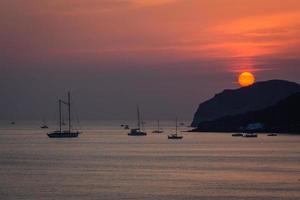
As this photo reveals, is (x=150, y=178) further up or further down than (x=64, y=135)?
further down

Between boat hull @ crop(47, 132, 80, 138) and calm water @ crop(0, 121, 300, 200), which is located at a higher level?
boat hull @ crop(47, 132, 80, 138)

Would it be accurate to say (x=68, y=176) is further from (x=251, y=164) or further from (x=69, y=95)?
(x=69, y=95)

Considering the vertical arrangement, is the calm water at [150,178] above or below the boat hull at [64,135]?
below

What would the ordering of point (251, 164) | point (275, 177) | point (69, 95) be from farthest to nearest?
point (69, 95) → point (251, 164) → point (275, 177)

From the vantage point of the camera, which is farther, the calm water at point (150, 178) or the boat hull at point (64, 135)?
the boat hull at point (64, 135)

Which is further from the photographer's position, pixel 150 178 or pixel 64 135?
pixel 64 135

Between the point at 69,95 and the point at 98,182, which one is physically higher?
the point at 69,95

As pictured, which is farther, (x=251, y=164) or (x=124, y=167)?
(x=251, y=164)

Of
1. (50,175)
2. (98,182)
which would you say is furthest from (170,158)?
(98,182)

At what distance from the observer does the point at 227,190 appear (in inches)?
2462

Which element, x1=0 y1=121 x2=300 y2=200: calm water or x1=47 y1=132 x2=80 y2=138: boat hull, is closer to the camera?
x1=0 y1=121 x2=300 y2=200: calm water

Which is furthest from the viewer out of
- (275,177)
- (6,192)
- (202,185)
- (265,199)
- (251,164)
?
(251,164)

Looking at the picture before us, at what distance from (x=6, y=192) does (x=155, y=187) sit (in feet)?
43.6

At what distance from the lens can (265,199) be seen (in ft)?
187
